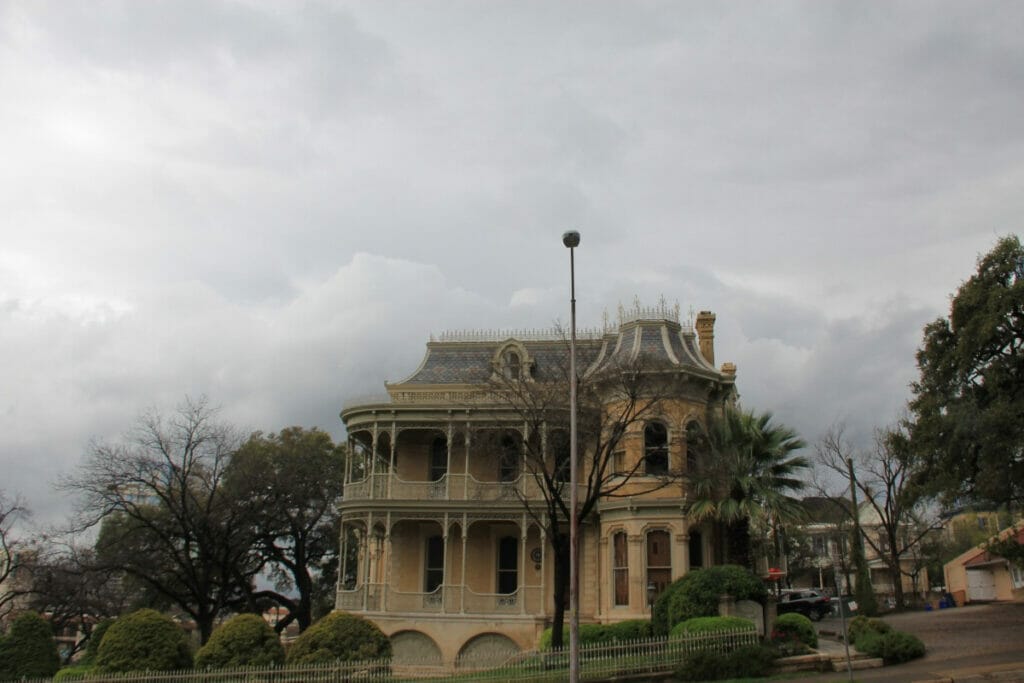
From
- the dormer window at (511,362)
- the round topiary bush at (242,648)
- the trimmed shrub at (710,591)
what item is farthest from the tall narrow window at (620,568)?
the round topiary bush at (242,648)

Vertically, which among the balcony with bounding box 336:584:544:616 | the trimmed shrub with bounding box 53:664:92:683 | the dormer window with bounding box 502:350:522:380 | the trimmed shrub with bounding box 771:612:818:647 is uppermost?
the dormer window with bounding box 502:350:522:380

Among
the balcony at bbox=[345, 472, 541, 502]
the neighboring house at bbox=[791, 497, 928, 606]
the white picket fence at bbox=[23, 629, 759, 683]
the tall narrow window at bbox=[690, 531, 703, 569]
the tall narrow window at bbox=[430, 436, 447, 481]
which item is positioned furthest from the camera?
the neighboring house at bbox=[791, 497, 928, 606]

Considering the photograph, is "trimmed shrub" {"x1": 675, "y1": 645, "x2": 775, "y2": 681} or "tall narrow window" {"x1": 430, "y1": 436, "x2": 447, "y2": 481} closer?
"trimmed shrub" {"x1": 675, "y1": 645, "x2": 775, "y2": 681}

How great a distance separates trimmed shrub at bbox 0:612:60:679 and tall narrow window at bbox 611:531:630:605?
17.5 meters

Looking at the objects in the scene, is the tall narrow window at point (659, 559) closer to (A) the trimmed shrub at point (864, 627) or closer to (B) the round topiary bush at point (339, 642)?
(A) the trimmed shrub at point (864, 627)

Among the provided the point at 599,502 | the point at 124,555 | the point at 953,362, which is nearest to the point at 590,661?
the point at 599,502

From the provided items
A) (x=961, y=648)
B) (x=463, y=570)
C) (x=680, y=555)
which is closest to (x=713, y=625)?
(x=961, y=648)

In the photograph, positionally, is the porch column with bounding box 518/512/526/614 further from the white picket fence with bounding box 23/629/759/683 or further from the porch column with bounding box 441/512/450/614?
the white picket fence with bounding box 23/629/759/683

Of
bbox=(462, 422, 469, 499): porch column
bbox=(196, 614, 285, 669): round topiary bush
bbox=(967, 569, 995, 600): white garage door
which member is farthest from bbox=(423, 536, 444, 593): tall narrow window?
bbox=(967, 569, 995, 600): white garage door

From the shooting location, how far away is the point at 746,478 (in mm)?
24375

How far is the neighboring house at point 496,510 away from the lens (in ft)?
92.2

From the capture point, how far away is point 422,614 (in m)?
29.5

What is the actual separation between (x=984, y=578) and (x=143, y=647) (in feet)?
136

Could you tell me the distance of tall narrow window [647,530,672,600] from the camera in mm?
27625
